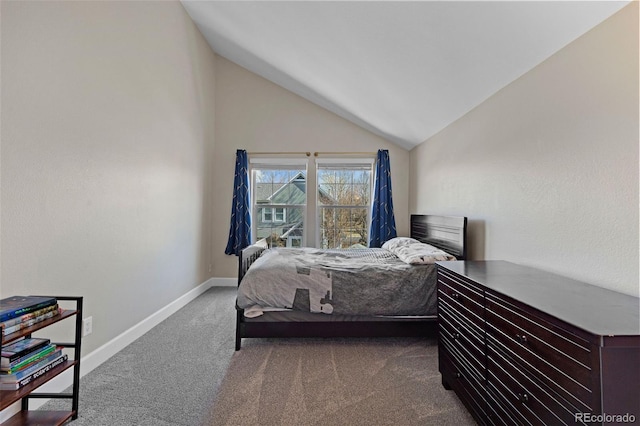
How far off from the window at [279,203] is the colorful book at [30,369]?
304 centimetres

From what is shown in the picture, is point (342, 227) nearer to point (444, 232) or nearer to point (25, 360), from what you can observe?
point (444, 232)

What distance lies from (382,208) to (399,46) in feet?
7.86

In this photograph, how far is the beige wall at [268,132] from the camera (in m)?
4.31

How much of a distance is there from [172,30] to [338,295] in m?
3.34

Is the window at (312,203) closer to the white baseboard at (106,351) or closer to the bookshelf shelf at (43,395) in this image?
the white baseboard at (106,351)

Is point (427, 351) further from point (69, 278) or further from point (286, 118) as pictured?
point (286, 118)

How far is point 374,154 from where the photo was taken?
4.29 meters

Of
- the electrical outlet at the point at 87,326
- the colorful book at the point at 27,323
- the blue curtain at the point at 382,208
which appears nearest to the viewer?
the colorful book at the point at 27,323

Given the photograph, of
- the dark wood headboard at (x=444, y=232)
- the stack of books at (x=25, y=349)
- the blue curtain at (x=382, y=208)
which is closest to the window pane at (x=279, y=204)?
the blue curtain at (x=382, y=208)

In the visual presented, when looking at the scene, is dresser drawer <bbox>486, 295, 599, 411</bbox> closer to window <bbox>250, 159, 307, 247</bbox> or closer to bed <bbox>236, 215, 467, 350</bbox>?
bed <bbox>236, 215, 467, 350</bbox>

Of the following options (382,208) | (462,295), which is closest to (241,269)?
(462,295)

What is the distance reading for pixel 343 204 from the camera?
441cm

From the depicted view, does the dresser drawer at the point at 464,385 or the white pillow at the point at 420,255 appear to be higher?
the white pillow at the point at 420,255

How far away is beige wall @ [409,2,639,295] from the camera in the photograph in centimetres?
125
